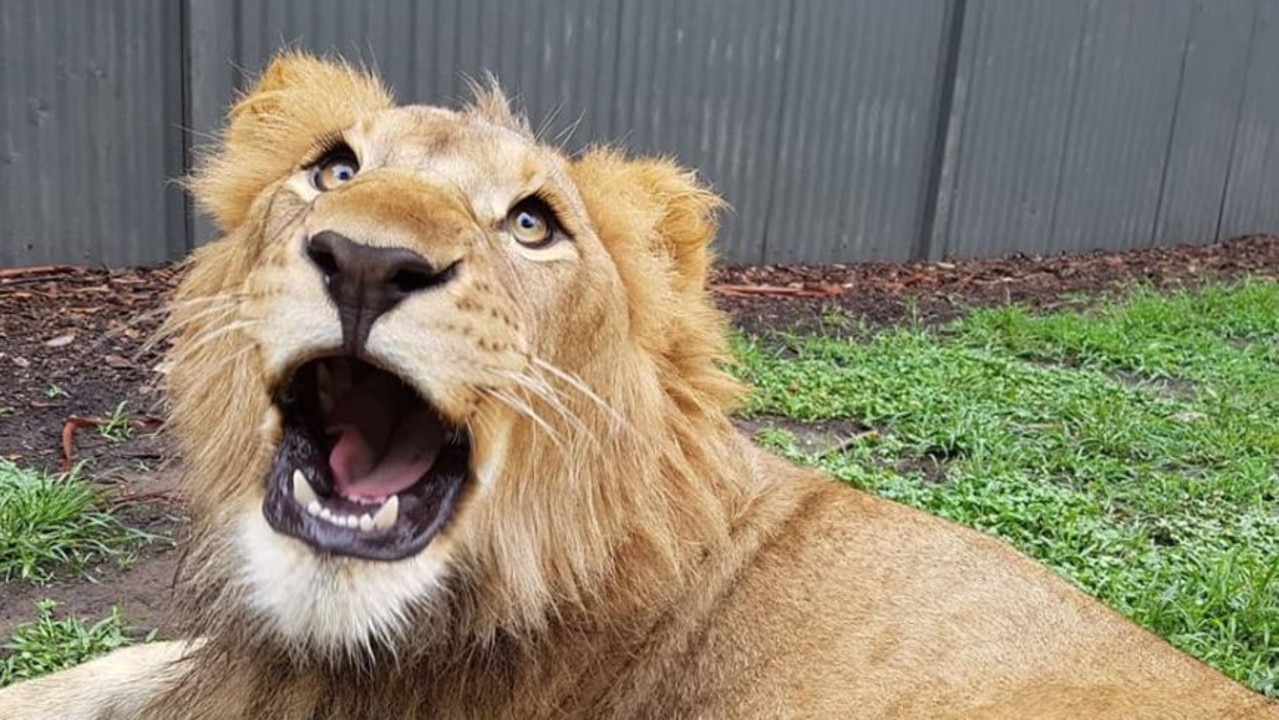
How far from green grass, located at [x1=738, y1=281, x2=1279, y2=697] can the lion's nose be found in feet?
8.19

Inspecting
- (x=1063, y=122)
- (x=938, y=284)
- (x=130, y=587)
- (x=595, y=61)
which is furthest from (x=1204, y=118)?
(x=130, y=587)

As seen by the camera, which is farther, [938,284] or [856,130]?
[856,130]

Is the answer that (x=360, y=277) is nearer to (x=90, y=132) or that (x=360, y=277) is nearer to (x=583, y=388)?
(x=583, y=388)

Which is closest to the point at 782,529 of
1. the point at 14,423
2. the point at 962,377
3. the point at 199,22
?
the point at 14,423

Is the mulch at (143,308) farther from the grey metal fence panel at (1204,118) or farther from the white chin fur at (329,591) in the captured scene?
A: the grey metal fence panel at (1204,118)

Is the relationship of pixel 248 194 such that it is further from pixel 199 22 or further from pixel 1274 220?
pixel 1274 220

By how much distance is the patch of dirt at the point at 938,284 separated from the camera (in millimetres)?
7457

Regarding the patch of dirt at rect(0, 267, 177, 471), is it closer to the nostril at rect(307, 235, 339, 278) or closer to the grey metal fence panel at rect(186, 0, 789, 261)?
the grey metal fence panel at rect(186, 0, 789, 261)

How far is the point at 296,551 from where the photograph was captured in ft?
5.77

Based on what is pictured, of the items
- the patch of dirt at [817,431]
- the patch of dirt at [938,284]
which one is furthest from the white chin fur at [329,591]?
the patch of dirt at [938,284]

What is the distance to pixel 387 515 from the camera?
70.9 inches

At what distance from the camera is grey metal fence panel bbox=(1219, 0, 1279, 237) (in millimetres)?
12977

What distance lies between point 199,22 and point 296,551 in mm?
5061

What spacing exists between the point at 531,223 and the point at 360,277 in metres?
0.51
